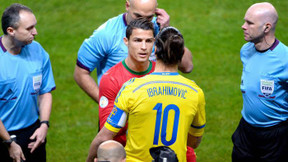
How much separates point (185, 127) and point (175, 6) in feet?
35.9

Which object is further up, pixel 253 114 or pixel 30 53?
pixel 30 53

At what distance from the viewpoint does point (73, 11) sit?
14.3 m

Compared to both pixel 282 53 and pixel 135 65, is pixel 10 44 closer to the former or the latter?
pixel 135 65

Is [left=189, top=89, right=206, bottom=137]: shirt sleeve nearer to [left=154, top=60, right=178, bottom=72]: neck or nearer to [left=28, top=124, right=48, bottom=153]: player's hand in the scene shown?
[left=154, top=60, right=178, bottom=72]: neck

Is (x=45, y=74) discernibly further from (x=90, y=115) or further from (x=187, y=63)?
(x=90, y=115)

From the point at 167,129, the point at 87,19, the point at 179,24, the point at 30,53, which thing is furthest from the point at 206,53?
the point at 167,129

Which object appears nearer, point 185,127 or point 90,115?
point 185,127

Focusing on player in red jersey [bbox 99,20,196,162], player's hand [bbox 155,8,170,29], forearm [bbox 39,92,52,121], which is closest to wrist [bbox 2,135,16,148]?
forearm [bbox 39,92,52,121]

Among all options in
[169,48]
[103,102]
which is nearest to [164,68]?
[169,48]

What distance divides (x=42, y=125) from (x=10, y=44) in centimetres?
91

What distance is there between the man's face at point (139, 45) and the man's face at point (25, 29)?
1038mm

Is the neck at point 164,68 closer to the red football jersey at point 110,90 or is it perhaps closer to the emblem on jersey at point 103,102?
the red football jersey at point 110,90

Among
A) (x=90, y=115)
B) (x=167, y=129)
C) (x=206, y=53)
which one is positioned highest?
(x=167, y=129)

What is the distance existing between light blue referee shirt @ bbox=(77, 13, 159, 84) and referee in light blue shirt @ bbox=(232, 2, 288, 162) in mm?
1145
